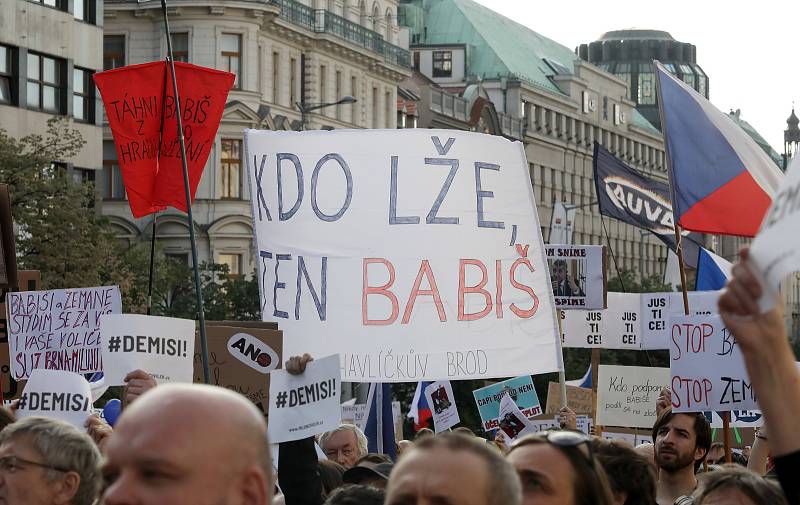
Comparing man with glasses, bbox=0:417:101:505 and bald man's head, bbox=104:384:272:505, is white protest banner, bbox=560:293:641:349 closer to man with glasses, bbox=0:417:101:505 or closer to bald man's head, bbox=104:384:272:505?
man with glasses, bbox=0:417:101:505

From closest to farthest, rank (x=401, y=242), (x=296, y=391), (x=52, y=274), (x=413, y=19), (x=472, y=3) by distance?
(x=296, y=391) < (x=401, y=242) < (x=52, y=274) < (x=413, y=19) < (x=472, y=3)

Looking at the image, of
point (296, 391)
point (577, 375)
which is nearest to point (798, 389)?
point (296, 391)

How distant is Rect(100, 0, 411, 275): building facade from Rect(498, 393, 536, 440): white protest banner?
3863cm

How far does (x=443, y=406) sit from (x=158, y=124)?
452 cm

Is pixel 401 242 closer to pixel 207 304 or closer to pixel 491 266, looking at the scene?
pixel 491 266

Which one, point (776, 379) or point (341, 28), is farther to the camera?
point (341, 28)

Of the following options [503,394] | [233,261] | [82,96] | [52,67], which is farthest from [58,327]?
[233,261]

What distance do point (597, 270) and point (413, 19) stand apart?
67.8 meters

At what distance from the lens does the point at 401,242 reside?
31.9 feet

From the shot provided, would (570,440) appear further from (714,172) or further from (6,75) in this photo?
(6,75)

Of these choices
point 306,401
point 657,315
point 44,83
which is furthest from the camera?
point 44,83

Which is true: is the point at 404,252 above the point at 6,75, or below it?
below

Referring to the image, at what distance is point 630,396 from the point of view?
14.9 m

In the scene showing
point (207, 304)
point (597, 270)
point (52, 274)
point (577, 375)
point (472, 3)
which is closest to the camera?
point (597, 270)
